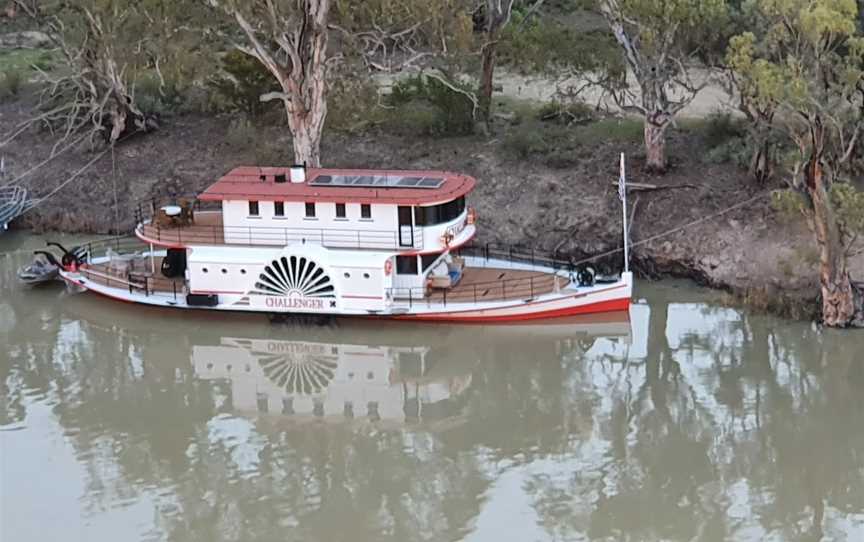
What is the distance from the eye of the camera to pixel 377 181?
2819 cm

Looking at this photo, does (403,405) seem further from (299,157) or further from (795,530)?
(299,157)

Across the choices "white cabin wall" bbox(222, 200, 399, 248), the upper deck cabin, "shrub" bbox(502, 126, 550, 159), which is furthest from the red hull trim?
"shrub" bbox(502, 126, 550, 159)

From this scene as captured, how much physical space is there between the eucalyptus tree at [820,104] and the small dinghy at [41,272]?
1569 centimetres

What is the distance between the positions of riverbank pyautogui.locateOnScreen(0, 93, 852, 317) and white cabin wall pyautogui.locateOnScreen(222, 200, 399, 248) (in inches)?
190

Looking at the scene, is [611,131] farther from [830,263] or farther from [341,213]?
[830,263]

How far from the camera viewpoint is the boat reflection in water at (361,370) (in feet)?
79.0

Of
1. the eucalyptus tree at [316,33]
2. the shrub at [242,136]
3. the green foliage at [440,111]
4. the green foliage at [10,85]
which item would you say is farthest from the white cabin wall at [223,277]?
the green foliage at [10,85]

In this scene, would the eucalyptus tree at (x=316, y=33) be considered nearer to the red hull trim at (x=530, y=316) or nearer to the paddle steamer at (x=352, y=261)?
the paddle steamer at (x=352, y=261)

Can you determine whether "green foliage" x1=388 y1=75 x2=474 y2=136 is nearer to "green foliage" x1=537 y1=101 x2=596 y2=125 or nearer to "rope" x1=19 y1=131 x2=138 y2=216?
"green foliage" x1=537 y1=101 x2=596 y2=125

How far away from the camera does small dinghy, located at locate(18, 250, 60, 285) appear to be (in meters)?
30.2

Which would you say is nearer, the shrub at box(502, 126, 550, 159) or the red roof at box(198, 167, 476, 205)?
the red roof at box(198, 167, 476, 205)

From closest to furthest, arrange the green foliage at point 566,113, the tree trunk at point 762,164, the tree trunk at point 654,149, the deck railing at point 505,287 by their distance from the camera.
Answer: the deck railing at point 505,287, the tree trunk at point 762,164, the tree trunk at point 654,149, the green foliage at point 566,113

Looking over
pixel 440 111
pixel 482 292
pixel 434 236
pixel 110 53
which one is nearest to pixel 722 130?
pixel 440 111

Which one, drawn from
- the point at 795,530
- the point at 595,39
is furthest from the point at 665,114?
the point at 795,530
